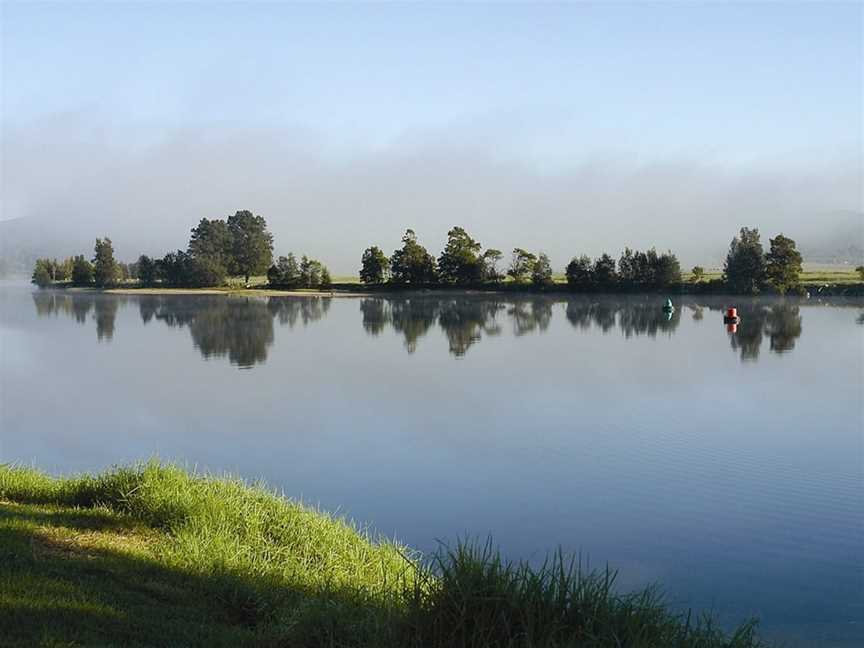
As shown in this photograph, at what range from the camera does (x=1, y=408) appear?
55.4ft

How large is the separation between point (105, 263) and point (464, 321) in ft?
226

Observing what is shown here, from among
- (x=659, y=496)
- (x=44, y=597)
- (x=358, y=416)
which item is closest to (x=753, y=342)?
(x=358, y=416)

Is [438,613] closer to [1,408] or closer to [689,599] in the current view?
[689,599]

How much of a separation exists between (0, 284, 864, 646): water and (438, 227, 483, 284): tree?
46804mm

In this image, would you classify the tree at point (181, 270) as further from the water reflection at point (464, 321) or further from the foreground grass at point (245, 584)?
the foreground grass at point (245, 584)

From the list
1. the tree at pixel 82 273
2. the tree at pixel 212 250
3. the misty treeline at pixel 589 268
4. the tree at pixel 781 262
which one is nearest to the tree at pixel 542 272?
the misty treeline at pixel 589 268

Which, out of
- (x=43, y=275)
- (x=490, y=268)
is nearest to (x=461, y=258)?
(x=490, y=268)

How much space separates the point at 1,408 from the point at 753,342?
1038 inches

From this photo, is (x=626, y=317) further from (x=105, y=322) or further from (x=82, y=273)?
(x=82, y=273)

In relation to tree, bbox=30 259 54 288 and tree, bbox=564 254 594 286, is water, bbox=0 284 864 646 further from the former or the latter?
tree, bbox=30 259 54 288

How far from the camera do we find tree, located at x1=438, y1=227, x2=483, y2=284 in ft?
258

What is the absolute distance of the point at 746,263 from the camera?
2662 inches

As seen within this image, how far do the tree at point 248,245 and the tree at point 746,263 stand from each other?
60.1 meters

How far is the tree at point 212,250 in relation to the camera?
Result: 92750 millimetres
